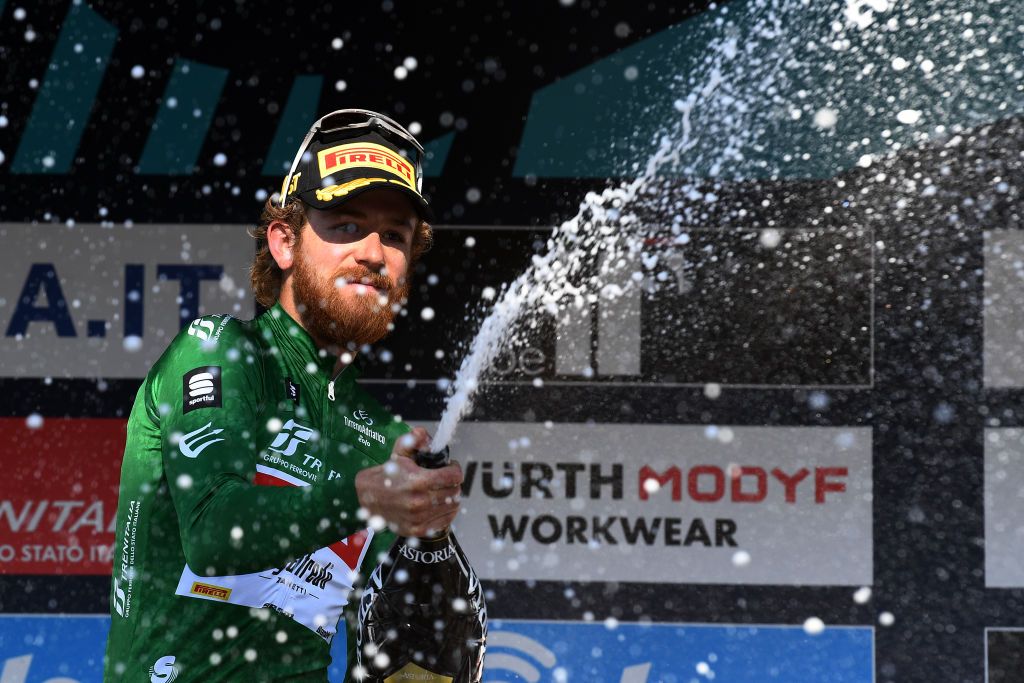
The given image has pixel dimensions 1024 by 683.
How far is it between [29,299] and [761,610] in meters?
2.33

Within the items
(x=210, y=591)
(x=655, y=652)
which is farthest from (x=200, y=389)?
(x=655, y=652)

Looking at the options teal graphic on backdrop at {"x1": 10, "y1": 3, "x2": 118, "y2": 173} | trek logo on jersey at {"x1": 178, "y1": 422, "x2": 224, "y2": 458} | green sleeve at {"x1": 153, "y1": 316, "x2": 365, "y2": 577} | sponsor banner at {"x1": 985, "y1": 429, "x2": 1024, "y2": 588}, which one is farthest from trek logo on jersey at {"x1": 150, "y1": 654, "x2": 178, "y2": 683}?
sponsor banner at {"x1": 985, "y1": 429, "x2": 1024, "y2": 588}

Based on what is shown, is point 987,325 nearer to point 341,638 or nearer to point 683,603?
point 683,603

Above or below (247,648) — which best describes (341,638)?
above

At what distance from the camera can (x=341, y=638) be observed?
317 centimetres

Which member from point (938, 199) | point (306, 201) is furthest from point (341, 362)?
point (938, 199)

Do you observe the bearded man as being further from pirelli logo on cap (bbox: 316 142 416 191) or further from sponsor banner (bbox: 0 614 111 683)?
sponsor banner (bbox: 0 614 111 683)

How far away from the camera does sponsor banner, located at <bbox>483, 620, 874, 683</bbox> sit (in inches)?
125

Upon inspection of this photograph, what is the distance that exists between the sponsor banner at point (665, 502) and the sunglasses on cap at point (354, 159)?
58.7 inches

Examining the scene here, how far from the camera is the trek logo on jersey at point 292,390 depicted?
172cm

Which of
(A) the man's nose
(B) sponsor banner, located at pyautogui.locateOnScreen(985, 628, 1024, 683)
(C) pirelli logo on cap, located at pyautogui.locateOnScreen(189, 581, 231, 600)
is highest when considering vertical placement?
(A) the man's nose

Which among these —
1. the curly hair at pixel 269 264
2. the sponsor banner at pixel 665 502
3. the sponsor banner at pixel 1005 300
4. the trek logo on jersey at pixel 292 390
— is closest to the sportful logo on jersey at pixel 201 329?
the trek logo on jersey at pixel 292 390

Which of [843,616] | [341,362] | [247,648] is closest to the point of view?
[247,648]

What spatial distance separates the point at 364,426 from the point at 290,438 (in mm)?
262
